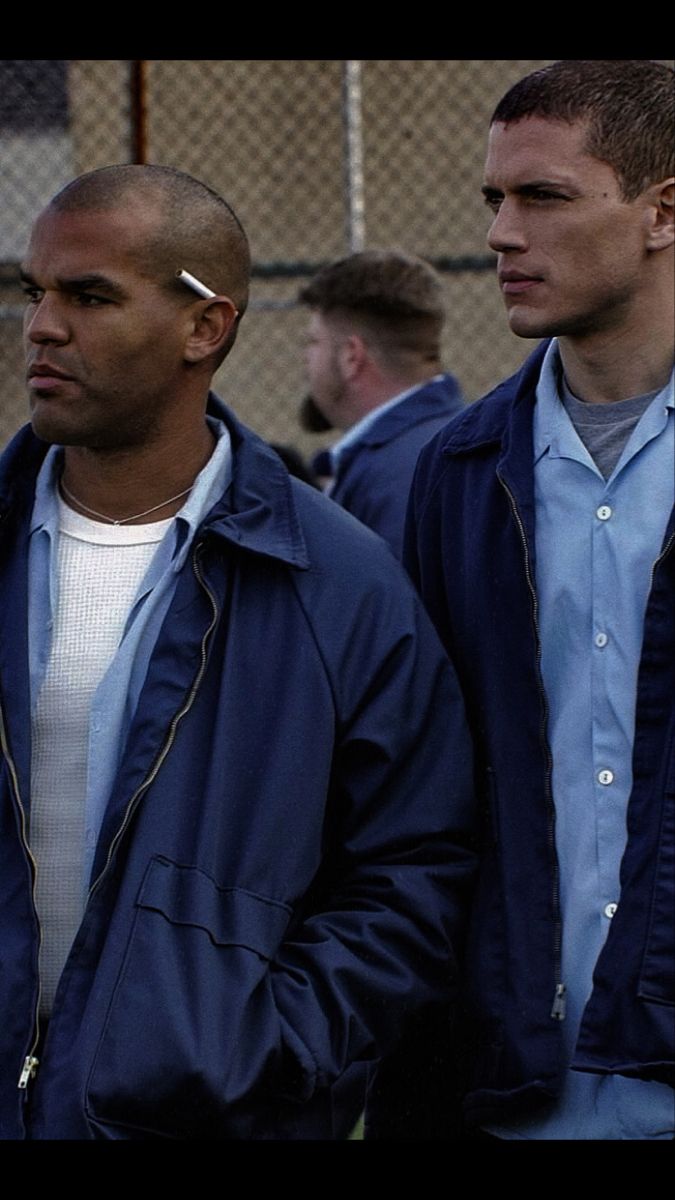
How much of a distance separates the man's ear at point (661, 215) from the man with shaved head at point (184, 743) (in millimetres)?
668

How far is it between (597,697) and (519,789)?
0.20 m

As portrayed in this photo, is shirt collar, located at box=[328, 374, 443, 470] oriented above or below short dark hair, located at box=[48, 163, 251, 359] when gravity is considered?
below

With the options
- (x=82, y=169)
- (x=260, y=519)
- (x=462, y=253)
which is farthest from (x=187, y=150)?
(x=260, y=519)

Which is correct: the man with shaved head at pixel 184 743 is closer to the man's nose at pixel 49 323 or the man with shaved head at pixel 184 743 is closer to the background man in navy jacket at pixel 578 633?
the man's nose at pixel 49 323

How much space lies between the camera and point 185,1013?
8.13 feet

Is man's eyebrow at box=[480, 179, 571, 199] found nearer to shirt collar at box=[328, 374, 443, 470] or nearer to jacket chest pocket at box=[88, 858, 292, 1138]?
jacket chest pocket at box=[88, 858, 292, 1138]

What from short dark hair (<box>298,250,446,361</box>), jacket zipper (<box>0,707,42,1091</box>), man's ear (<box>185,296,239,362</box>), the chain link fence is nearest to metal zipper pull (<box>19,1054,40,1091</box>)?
jacket zipper (<box>0,707,42,1091</box>)

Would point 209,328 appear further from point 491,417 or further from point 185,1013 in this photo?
point 185,1013

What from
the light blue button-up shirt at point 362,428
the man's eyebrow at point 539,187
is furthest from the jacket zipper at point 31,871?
the light blue button-up shirt at point 362,428

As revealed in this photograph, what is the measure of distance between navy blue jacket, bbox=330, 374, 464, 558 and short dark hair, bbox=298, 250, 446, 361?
22cm

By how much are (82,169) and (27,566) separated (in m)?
8.54

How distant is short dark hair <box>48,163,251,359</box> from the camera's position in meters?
2.84

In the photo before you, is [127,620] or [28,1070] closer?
[28,1070]

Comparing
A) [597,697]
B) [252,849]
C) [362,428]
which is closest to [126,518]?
[252,849]
